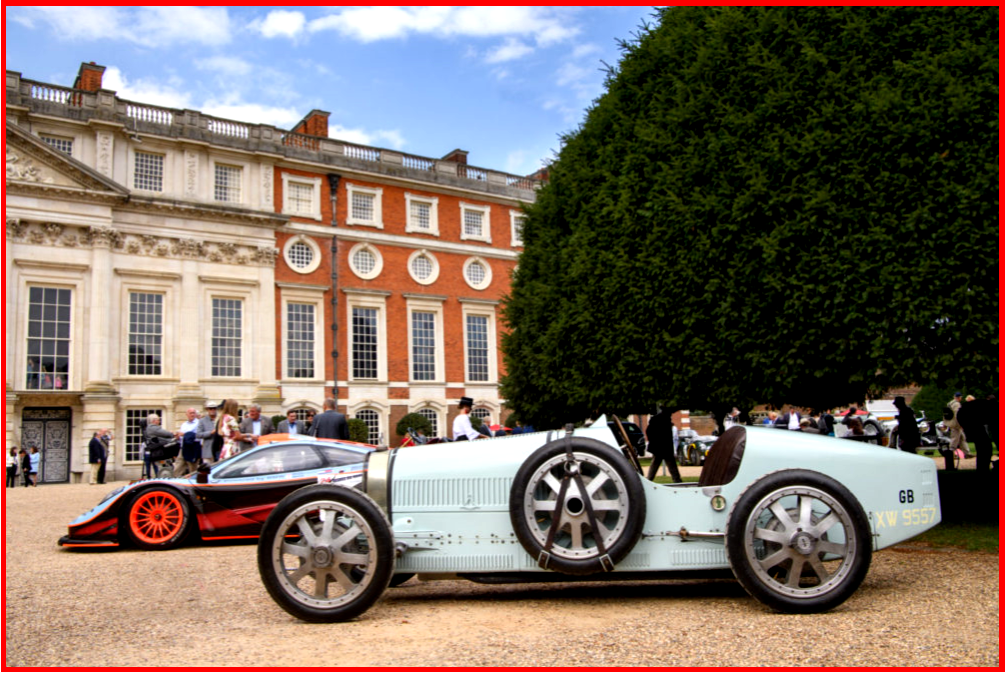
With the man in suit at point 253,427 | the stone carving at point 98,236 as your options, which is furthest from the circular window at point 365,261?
the man in suit at point 253,427

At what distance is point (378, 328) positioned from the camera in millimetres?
35969

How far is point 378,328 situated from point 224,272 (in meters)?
7.00

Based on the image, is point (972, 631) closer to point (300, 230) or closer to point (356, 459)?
point (356, 459)

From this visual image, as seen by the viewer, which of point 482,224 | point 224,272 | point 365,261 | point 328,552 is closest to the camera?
point 328,552

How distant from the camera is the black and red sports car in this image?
9609mm

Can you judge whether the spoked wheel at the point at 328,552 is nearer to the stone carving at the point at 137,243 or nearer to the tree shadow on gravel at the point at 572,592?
the tree shadow on gravel at the point at 572,592

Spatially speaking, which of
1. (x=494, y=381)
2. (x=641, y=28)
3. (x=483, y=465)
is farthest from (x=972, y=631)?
(x=494, y=381)

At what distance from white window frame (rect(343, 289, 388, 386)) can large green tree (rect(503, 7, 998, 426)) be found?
998 inches

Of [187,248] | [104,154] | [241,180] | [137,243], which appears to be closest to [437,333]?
[241,180]

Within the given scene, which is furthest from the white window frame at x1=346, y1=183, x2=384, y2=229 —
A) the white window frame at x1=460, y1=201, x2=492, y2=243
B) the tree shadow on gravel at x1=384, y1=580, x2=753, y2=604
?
the tree shadow on gravel at x1=384, y1=580, x2=753, y2=604

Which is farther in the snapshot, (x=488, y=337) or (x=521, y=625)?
(x=488, y=337)

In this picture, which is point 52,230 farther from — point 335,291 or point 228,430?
point 228,430

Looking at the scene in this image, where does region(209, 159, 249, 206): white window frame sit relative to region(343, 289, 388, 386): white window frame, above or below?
above

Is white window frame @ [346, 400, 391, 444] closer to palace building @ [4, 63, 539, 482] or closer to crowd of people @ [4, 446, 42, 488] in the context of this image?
palace building @ [4, 63, 539, 482]
